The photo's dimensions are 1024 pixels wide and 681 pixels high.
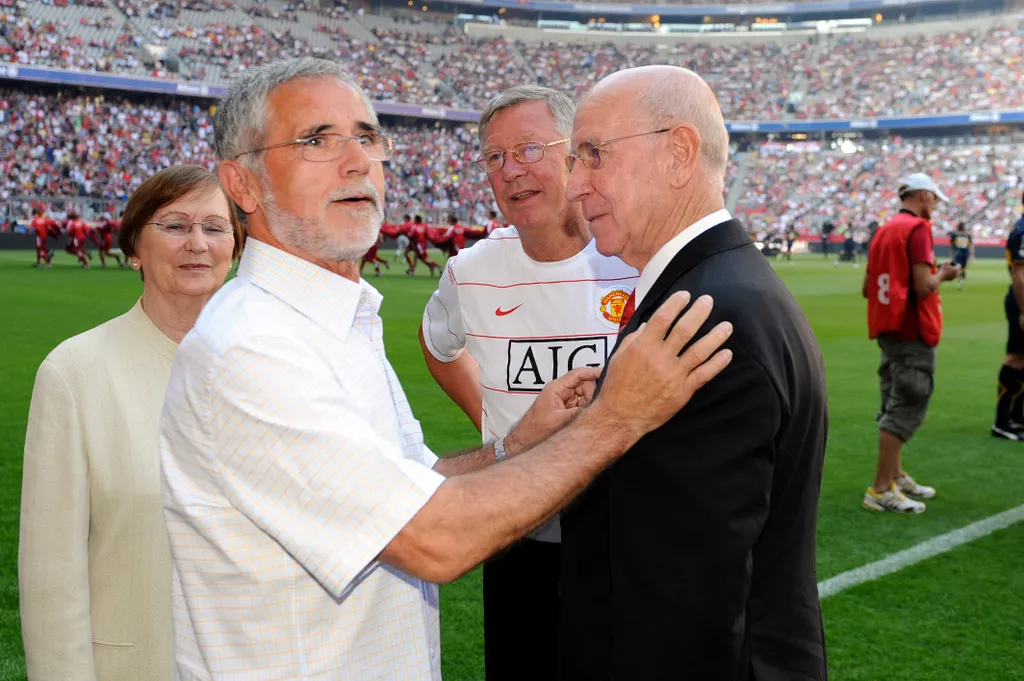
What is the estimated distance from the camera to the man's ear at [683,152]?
205 cm

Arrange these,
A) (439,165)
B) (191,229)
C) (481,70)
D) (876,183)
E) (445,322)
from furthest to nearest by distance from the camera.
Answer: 1. (481,70)
2. (876,183)
3. (439,165)
4. (445,322)
5. (191,229)

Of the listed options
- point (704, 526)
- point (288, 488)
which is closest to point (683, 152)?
point (704, 526)

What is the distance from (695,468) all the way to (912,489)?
605 cm

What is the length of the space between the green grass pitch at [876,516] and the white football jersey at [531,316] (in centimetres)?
87

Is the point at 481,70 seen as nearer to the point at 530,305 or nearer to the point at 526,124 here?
the point at 526,124

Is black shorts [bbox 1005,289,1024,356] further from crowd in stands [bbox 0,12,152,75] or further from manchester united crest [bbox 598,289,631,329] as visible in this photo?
crowd in stands [bbox 0,12,152,75]

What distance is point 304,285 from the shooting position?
6.66ft

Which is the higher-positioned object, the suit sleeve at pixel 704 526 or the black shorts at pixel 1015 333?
the suit sleeve at pixel 704 526

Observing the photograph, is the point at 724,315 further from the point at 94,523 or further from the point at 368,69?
the point at 368,69

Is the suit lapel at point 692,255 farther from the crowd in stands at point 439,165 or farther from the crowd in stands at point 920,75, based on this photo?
the crowd in stands at point 920,75

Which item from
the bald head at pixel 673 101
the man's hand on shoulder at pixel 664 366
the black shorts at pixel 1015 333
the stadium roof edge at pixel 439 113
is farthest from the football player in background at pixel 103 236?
the man's hand on shoulder at pixel 664 366

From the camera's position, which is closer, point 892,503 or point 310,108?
point 310,108

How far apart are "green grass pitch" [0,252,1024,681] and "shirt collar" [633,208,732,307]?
0.81 m

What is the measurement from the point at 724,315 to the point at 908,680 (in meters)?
3.20
